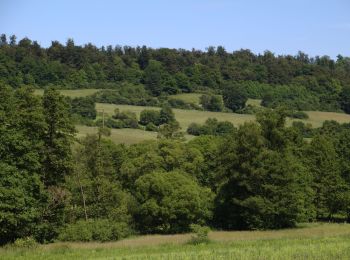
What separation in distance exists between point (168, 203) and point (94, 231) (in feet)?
35.4

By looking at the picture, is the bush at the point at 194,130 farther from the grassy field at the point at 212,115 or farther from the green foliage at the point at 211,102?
the green foliage at the point at 211,102

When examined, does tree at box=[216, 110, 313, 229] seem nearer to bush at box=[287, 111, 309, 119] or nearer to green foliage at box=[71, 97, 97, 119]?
green foliage at box=[71, 97, 97, 119]

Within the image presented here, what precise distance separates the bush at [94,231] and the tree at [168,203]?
658cm

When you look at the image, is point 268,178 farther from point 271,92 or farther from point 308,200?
point 271,92

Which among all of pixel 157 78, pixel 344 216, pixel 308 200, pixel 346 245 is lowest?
pixel 344 216

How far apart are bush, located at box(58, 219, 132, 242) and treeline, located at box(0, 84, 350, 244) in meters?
0.09

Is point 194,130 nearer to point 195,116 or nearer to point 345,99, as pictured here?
point 195,116

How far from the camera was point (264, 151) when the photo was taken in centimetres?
6162

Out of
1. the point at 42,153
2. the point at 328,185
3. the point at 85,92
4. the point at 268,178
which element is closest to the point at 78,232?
the point at 42,153

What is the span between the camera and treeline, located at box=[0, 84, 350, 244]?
46.7 metres

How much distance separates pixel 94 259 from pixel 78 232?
2080 cm

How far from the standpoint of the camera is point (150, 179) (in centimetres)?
6009

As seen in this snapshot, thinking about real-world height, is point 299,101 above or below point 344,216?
above

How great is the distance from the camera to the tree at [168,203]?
57625 millimetres
